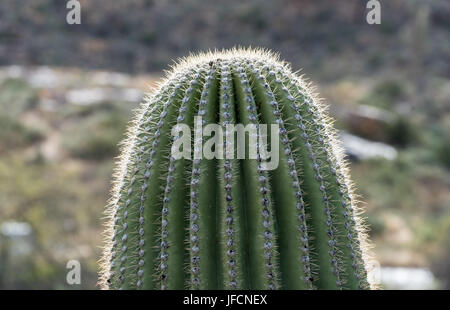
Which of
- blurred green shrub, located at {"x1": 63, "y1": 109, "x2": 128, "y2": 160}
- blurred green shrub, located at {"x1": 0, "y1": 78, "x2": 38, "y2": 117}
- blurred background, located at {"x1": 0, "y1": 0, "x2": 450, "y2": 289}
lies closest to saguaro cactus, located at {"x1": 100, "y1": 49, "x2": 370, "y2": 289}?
blurred background, located at {"x1": 0, "y1": 0, "x2": 450, "y2": 289}

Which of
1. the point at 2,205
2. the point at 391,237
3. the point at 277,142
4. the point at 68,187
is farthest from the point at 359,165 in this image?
the point at 277,142

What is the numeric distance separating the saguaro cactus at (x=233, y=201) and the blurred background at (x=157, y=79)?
555 centimetres

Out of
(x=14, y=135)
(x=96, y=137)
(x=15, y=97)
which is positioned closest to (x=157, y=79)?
(x=15, y=97)

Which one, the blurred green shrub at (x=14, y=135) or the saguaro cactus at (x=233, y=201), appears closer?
the saguaro cactus at (x=233, y=201)

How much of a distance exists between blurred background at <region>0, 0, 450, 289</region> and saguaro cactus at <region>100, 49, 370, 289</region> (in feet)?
18.2

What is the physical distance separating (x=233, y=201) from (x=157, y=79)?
22.4 metres

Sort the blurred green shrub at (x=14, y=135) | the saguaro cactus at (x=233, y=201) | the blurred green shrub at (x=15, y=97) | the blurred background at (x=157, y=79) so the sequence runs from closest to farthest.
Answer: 1. the saguaro cactus at (x=233, y=201)
2. the blurred background at (x=157, y=79)
3. the blurred green shrub at (x=14, y=135)
4. the blurred green shrub at (x=15, y=97)

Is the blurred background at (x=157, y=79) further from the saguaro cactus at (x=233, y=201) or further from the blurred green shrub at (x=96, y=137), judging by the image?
the saguaro cactus at (x=233, y=201)

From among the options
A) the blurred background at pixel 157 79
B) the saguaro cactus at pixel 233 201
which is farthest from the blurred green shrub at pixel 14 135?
the saguaro cactus at pixel 233 201

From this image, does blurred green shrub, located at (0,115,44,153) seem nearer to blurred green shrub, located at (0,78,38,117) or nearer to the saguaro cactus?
blurred green shrub, located at (0,78,38,117)

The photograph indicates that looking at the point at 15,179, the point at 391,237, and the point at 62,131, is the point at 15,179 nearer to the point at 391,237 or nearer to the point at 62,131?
the point at 62,131

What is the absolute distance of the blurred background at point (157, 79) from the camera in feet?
33.1

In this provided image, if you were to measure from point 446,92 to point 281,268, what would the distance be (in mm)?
25262

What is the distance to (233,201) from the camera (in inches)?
91.1
